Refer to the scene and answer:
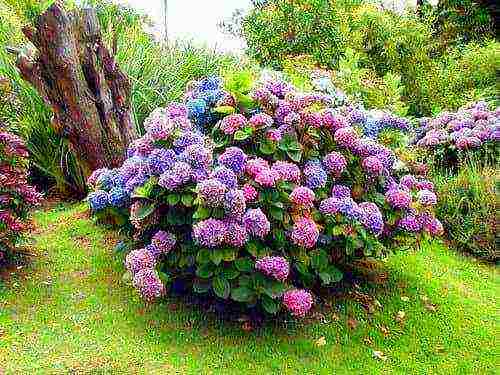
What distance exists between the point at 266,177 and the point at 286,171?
0.20m

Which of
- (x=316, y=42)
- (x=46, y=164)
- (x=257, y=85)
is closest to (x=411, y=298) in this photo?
(x=257, y=85)

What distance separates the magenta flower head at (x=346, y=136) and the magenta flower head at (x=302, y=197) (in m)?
0.52

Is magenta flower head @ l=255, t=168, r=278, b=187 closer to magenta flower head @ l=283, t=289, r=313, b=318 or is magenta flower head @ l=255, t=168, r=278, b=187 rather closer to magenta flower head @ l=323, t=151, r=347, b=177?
magenta flower head @ l=323, t=151, r=347, b=177

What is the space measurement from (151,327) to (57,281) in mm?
838

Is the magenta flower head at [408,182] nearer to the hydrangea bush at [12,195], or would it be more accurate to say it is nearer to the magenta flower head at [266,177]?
the magenta flower head at [266,177]

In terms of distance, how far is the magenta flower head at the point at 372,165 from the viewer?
4.33 metres

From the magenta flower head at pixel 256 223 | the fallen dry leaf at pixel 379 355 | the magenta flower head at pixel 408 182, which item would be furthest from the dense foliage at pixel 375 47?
the magenta flower head at pixel 256 223

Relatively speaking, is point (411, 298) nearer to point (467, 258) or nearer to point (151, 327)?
point (467, 258)

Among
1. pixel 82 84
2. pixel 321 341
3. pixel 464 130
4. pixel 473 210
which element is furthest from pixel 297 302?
pixel 464 130

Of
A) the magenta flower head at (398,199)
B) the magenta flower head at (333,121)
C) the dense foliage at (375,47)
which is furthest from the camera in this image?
the dense foliage at (375,47)

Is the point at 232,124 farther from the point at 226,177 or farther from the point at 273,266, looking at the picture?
the point at 273,266

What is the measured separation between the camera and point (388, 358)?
402 centimetres

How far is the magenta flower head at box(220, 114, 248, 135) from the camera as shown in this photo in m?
4.14

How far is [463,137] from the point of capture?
264 inches
